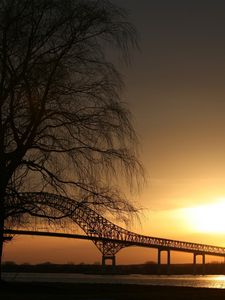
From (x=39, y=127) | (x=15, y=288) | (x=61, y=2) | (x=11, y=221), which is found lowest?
(x=15, y=288)

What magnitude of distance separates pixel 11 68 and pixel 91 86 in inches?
92.8

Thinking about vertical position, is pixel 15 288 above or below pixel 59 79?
below

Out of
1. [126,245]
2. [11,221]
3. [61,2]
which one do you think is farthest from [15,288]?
[126,245]

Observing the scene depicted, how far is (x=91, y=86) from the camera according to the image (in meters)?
17.7

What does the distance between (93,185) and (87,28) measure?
15.4ft

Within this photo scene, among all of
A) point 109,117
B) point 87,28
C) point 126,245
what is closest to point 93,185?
point 109,117

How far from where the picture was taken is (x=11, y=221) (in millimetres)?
17406

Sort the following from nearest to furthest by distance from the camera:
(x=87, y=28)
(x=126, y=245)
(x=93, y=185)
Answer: (x=93, y=185) → (x=87, y=28) → (x=126, y=245)

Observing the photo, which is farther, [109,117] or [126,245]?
[126,245]

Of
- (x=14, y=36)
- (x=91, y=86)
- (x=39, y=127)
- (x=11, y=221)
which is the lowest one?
(x=11, y=221)

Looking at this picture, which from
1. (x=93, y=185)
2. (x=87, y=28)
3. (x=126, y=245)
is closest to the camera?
(x=93, y=185)

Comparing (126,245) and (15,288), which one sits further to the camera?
(126,245)

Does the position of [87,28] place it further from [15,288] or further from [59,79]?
[15,288]

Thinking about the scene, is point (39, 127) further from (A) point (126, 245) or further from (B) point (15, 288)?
(A) point (126, 245)
